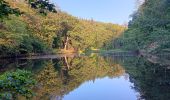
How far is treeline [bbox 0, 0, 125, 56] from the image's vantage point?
50031 millimetres

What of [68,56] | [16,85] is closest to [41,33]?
[68,56]

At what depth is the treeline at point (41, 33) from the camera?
164ft

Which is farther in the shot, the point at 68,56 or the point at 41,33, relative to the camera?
the point at 41,33

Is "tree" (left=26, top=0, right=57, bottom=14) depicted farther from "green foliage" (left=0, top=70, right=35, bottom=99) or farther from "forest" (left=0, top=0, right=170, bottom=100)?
"green foliage" (left=0, top=70, right=35, bottom=99)

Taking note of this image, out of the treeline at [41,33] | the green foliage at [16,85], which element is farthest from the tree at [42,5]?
the green foliage at [16,85]

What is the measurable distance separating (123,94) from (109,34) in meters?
129

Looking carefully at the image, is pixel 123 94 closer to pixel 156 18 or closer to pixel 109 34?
pixel 156 18

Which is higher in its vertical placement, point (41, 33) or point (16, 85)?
point (41, 33)

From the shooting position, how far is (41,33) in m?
80.7

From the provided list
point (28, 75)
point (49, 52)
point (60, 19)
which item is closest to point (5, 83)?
point (28, 75)

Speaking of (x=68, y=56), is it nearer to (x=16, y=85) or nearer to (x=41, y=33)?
(x=41, y=33)

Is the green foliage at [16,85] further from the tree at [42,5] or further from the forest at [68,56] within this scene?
the tree at [42,5]

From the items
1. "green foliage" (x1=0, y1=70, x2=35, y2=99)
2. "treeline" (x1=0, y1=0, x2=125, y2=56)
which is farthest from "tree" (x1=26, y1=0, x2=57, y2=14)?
"green foliage" (x1=0, y1=70, x2=35, y2=99)

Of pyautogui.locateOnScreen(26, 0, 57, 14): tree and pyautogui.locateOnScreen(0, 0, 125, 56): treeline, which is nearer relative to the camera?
pyautogui.locateOnScreen(26, 0, 57, 14): tree
